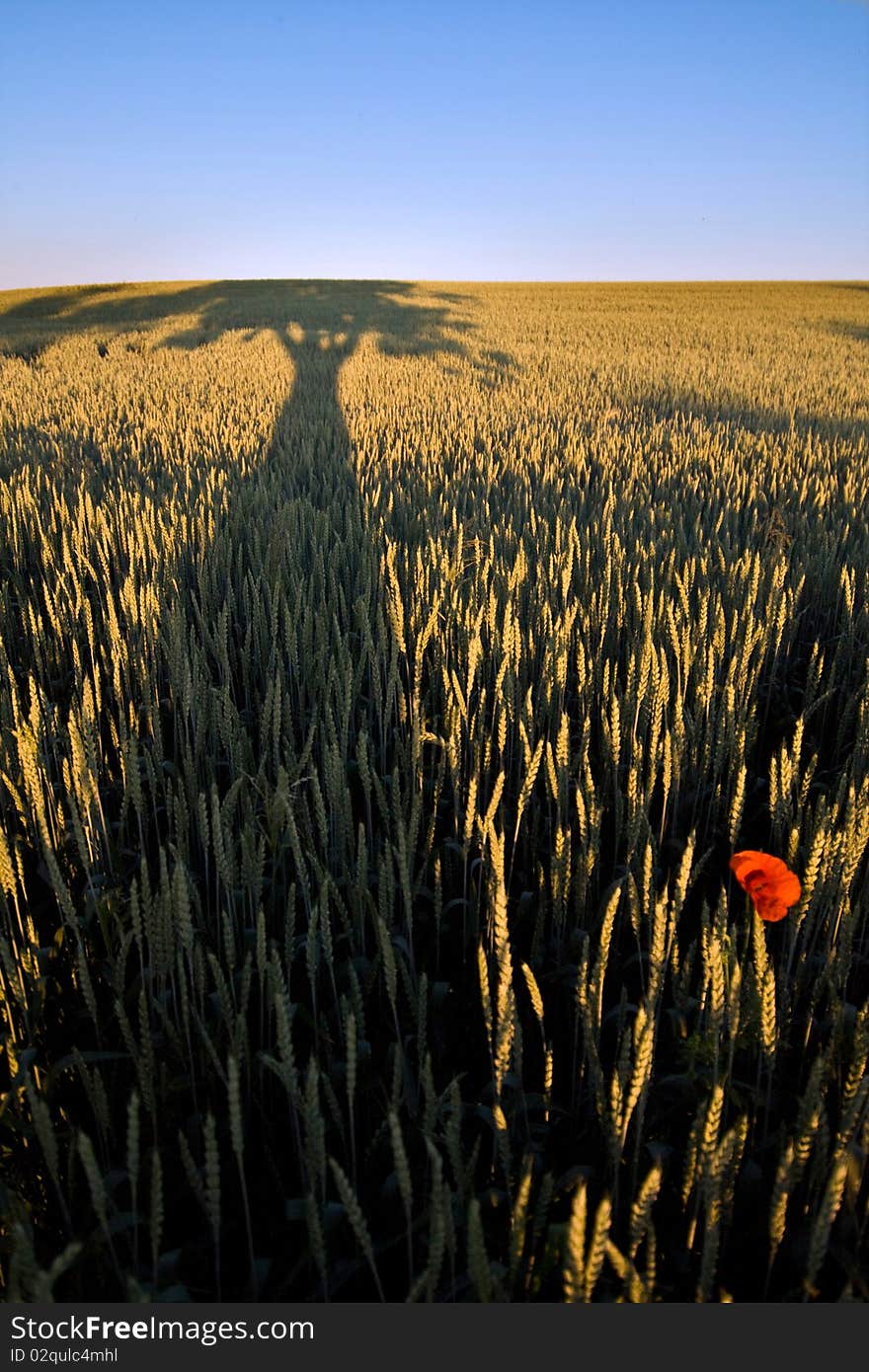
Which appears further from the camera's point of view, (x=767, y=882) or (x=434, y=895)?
(x=434, y=895)

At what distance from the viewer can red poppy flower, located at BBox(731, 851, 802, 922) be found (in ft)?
3.71

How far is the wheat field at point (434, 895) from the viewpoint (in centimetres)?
91

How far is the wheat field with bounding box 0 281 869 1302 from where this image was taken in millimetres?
908

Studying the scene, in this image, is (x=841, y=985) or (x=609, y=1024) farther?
(x=609, y=1024)

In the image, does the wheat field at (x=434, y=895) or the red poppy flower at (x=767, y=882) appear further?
the red poppy flower at (x=767, y=882)

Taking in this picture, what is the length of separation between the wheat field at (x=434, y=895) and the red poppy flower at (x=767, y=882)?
1.2 inches

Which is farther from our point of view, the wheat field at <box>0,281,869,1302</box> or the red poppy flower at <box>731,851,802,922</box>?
the red poppy flower at <box>731,851,802,922</box>

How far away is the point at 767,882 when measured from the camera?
117 cm

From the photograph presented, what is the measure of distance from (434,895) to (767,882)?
23.0 inches

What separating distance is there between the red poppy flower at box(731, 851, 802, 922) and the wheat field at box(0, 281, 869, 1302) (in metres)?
0.03

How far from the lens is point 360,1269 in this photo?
937 millimetres

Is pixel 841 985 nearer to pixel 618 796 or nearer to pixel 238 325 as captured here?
pixel 618 796

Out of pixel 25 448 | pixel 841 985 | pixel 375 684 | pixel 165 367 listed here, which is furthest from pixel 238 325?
pixel 841 985

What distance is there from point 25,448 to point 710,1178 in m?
5.50
